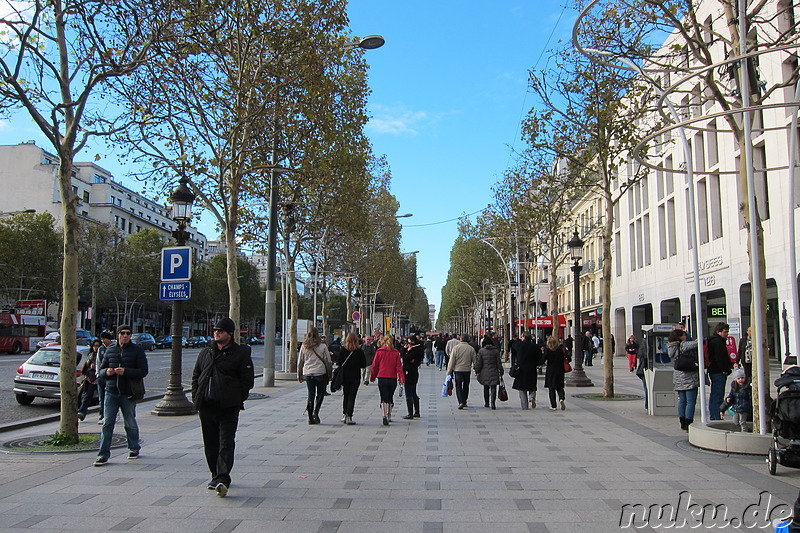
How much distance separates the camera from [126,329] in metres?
8.16

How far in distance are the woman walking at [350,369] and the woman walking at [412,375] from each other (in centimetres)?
139

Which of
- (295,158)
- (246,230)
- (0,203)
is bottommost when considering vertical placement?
(246,230)

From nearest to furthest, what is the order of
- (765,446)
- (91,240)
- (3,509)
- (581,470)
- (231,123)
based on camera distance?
(3,509) < (581,470) < (765,446) < (231,123) < (91,240)

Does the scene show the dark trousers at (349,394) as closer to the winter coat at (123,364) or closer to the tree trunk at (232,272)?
the winter coat at (123,364)

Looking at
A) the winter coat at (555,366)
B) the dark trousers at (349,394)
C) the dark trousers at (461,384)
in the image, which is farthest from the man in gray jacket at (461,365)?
the dark trousers at (349,394)

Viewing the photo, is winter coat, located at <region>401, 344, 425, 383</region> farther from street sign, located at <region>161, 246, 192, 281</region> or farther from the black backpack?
the black backpack

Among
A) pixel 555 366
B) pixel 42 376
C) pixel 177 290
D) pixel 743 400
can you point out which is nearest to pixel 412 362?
pixel 555 366

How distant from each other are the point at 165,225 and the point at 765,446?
317ft

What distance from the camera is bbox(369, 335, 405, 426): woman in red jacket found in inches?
466

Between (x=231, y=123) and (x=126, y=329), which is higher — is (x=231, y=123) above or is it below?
above

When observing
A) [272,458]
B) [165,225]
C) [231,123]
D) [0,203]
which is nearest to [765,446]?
[272,458]

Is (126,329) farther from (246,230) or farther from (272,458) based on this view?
(246,230)

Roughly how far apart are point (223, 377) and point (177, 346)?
25.0ft

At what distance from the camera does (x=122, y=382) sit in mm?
7883
